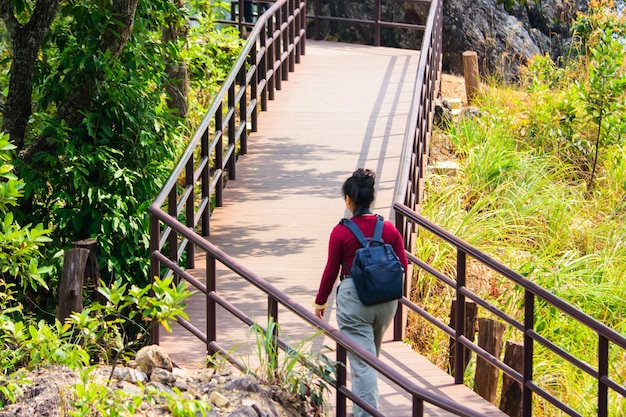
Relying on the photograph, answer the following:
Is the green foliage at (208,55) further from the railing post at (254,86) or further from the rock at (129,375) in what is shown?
the rock at (129,375)

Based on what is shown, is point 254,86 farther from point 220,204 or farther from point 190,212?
point 190,212

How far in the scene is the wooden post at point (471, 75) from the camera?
15727 mm

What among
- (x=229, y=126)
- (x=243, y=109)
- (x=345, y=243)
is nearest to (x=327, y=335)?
(x=345, y=243)

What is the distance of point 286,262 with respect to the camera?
29.2 feet

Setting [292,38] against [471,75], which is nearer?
[292,38]

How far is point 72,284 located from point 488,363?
285cm

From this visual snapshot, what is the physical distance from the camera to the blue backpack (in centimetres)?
600

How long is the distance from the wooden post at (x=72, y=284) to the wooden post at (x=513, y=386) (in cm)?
287

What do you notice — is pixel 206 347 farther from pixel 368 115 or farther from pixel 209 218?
pixel 368 115

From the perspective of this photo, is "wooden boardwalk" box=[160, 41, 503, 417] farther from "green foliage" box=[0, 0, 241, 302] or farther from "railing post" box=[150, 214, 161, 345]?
"green foliage" box=[0, 0, 241, 302]

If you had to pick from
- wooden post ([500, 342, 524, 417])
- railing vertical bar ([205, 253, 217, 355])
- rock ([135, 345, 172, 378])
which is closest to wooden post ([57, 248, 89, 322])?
railing vertical bar ([205, 253, 217, 355])

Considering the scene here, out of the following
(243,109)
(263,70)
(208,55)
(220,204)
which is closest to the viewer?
(220,204)

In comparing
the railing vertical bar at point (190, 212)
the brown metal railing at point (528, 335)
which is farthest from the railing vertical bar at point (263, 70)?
the brown metal railing at point (528, 335)

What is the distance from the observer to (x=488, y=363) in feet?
24.7
